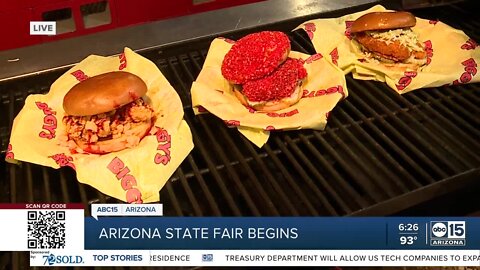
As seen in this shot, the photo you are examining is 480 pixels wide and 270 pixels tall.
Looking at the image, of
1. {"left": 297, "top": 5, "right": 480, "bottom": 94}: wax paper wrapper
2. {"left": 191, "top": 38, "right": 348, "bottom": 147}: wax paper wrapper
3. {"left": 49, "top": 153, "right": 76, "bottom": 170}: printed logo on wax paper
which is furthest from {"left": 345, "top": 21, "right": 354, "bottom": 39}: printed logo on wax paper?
{"left": 49, "top": 153, "right": 76, "bottom": 170}: printed logo on wax paper

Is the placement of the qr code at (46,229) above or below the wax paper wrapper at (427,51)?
below

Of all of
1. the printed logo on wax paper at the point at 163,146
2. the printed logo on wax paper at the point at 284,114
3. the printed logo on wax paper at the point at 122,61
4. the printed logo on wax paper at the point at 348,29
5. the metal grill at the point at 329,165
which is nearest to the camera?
the metal grill at the point at 329,165

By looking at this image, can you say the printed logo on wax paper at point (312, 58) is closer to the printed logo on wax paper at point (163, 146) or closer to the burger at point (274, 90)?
the burger at point (274, 90)

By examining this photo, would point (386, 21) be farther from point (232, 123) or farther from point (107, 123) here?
point (107, 123)

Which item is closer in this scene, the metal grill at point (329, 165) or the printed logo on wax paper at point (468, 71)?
the metal grill at point (329, 165)

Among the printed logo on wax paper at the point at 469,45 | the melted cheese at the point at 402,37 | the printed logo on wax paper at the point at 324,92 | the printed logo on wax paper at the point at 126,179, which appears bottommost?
the printed logo on wax paper at the point at 126,179

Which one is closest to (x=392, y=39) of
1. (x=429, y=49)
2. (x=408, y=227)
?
(x=429, y=49)

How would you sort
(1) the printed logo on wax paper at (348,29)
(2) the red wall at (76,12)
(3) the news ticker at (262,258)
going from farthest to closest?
(2) the red wall at (76,12) → (1) the printed logo on wax paper at (348,29) → (3) the news ticker at (262,258)

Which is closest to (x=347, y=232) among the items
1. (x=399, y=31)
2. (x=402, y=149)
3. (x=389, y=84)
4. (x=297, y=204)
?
(x=297, y=204)

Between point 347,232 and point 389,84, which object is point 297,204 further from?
point 389,84

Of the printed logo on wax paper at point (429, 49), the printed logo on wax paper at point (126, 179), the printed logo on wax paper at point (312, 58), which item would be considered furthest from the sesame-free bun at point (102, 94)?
the printed logo on wax paper at point (429, 49)
